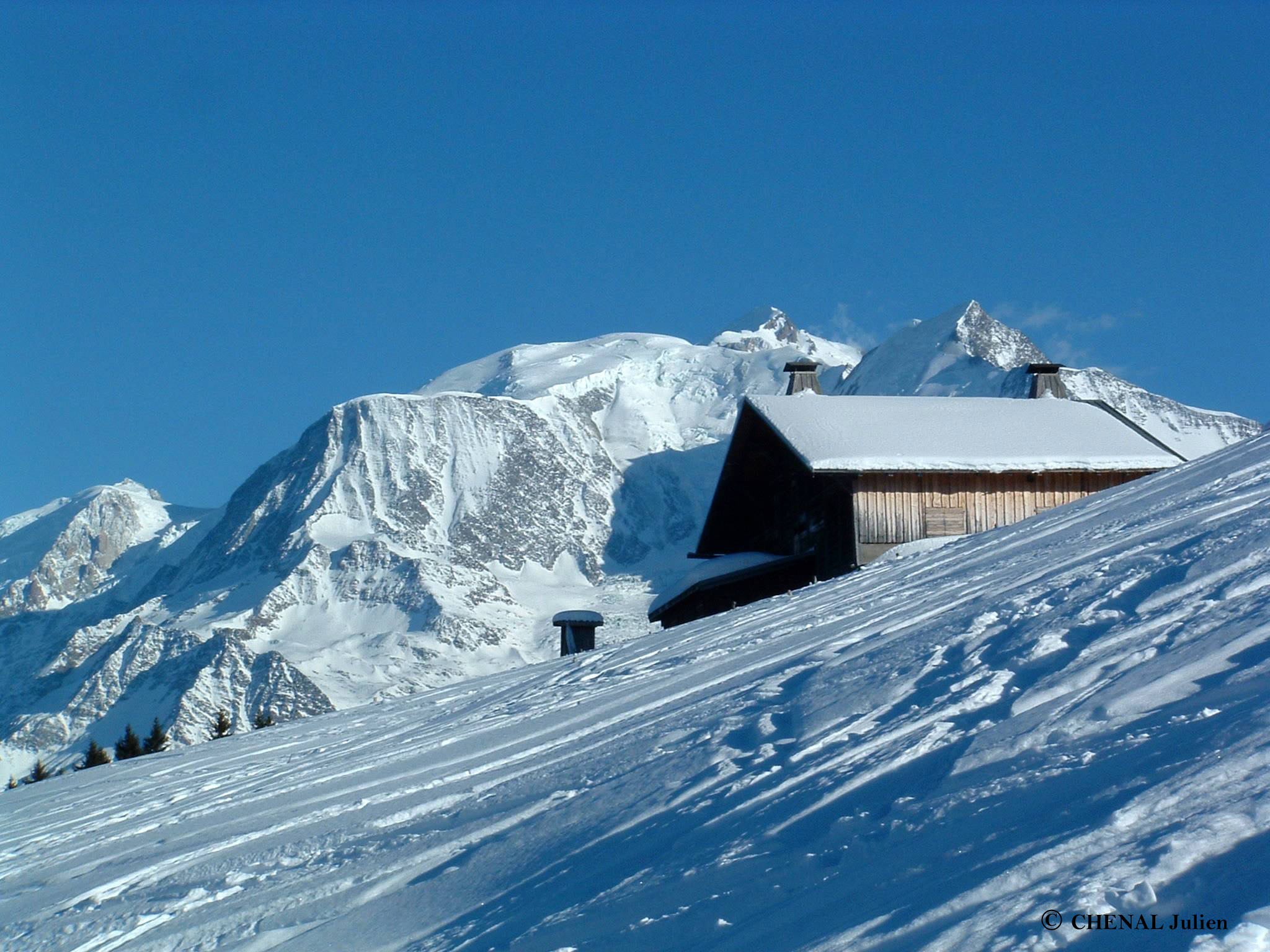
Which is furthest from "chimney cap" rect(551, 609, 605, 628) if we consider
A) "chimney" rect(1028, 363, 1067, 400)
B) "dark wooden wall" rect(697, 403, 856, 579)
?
"chimney" rect(1028, 363, 1067, 400)

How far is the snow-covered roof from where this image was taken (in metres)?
16.1

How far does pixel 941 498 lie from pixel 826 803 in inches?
501

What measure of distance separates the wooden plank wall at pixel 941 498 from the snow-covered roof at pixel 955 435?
9.0 inches

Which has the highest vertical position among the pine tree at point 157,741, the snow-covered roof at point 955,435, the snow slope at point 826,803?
the snow-covered roof at point 955,435

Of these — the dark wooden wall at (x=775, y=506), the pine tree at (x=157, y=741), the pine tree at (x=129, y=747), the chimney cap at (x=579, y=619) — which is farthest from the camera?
the pine tree at (x=157, y=741)

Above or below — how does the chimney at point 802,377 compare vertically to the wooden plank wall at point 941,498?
above

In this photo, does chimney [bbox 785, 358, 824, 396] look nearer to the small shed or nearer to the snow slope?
the small shed

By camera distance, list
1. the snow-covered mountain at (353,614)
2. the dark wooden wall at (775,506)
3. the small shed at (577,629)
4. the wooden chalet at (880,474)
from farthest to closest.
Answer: the snow-covered mountain at (353,614), the dark wooden wall at (775,506), the wooden chalet at (880,474), the small shed at (577,629)

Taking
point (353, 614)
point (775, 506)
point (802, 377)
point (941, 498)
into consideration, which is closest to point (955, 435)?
point (941, 498)

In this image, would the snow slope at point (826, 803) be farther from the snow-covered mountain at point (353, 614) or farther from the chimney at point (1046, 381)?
the snow-covered mountain at point (353, 614)

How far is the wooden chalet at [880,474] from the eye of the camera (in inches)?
634

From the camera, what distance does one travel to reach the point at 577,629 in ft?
53.4

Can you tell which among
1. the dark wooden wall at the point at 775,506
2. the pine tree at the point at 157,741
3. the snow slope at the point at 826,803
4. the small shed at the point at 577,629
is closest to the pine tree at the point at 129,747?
the pine tree at the point at 157,741

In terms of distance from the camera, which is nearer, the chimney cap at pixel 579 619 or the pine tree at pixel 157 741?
the chimney cap at pixel 579 619
